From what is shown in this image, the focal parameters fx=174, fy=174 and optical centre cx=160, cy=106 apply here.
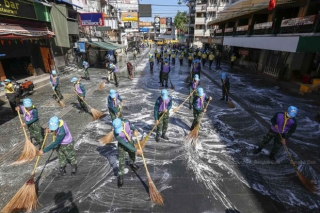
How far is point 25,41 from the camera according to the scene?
45.2ft

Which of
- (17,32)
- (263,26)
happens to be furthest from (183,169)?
(263,26)

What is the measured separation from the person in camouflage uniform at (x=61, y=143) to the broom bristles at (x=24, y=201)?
2.53ft

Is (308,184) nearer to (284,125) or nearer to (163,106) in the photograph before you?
(284,125)

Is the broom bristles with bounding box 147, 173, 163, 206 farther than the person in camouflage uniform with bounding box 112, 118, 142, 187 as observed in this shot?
Yes

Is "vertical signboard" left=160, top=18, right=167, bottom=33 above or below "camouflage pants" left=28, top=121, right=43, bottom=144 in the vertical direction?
above

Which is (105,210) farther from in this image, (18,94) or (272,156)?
(18,94)

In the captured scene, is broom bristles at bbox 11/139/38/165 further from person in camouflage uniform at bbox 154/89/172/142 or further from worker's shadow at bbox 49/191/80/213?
person in camouflage uniform at bbox 154/89/172/142

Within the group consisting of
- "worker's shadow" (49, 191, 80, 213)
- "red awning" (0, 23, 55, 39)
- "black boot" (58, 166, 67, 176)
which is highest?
"red awning" (0, 23, 55, 39)

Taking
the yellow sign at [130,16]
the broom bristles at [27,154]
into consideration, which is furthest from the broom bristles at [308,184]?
the yellow sign at [130,16]

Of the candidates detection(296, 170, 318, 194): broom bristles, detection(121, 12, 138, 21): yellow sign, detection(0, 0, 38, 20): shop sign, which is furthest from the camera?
detection(121, 12, 138, 21): yellow sign

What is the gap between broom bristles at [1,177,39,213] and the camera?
11.4ft

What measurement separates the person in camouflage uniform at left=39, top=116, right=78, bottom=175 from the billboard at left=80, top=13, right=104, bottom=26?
16385 millimetres

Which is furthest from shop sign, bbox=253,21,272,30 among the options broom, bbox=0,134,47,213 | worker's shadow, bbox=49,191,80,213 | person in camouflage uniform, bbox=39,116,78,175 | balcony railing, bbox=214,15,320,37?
broom, bbox=0,134,47,213

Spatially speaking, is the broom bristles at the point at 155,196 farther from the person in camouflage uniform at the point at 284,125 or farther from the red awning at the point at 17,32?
the red awning at the point at 17,32
